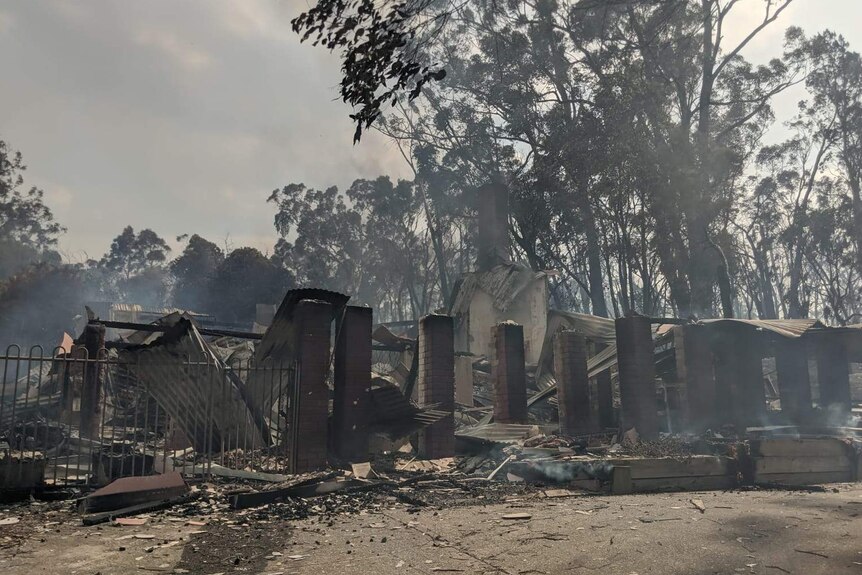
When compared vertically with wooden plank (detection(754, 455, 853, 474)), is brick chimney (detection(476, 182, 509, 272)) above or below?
above

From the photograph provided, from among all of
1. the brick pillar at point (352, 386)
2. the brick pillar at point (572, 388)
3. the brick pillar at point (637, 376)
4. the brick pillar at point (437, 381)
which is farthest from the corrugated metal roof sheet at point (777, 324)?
the brick pillar at point (352, 386)

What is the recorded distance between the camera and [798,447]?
9008 millimetres

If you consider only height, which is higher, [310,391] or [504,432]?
[310,391]

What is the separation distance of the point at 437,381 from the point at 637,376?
13.0 ft

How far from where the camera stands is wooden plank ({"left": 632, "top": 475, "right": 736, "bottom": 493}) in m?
8.09

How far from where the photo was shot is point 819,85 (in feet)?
106

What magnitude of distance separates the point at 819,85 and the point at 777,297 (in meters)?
22.3

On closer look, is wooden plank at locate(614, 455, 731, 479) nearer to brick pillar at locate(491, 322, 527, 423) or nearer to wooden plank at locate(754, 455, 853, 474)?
wooden plank at locate(754, 455, 853, 474)

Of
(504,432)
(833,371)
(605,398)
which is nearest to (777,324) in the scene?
(833,371)

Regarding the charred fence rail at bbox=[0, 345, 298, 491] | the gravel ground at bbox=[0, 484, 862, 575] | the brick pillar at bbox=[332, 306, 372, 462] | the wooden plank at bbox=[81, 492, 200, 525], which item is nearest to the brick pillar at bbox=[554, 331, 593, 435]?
the brick pillar at bbox=[332, 306, 372, 462]

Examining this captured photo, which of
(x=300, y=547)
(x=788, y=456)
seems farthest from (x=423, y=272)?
(x=300, y=547)

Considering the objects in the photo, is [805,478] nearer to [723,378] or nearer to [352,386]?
[723,378]

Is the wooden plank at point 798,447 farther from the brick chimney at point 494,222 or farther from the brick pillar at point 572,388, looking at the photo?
the brick chimney at point 494,222

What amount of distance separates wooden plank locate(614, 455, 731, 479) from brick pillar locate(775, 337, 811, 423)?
850 centimetres
